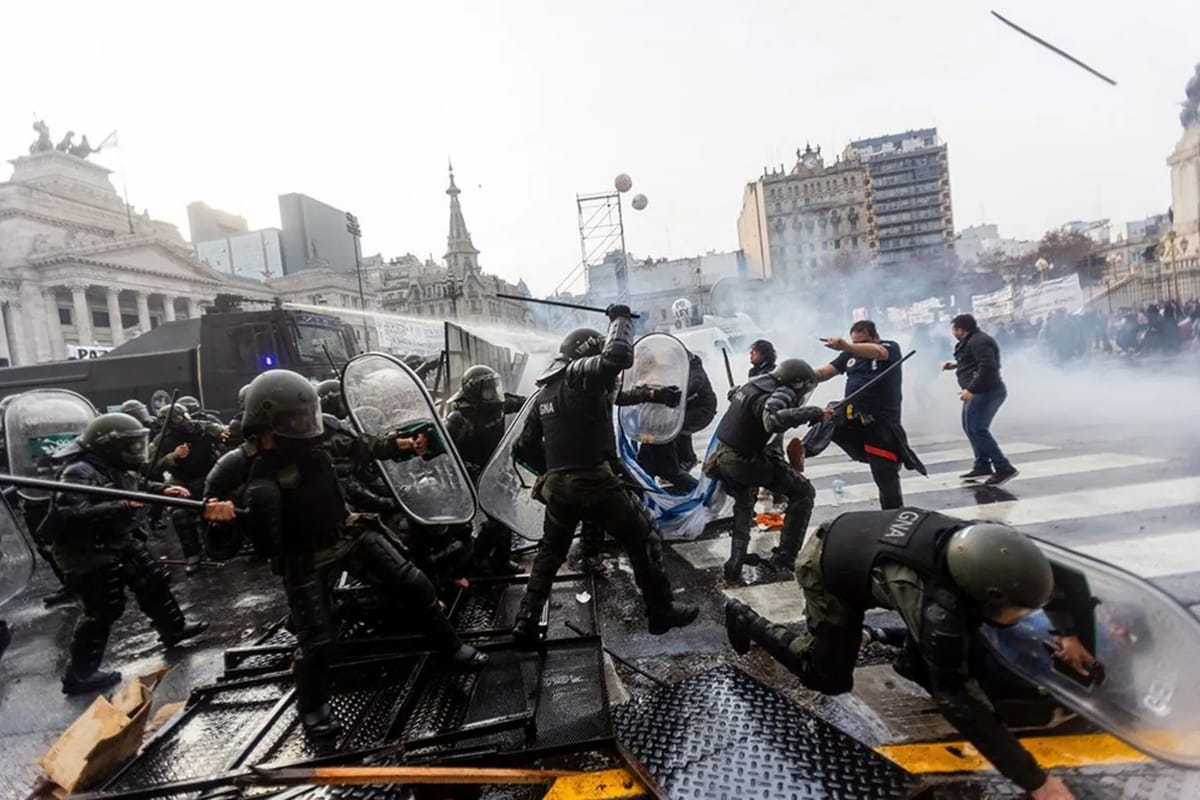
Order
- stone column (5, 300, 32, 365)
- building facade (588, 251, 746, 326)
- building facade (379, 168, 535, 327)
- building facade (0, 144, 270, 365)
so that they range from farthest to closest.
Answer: building facade (379, 168, 535, 327), building facade (588, 251, 746, 326), building facade (0, 144, 270, 365), stone column (5, 300, 32, 365)

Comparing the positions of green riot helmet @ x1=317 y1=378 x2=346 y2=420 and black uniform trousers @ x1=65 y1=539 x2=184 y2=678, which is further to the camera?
green riot helmet @ x1=317 y1=378 x2=346 y2=420

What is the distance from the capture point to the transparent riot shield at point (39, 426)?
227 inches

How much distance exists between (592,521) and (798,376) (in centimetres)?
186

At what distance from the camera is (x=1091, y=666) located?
6.62 feet

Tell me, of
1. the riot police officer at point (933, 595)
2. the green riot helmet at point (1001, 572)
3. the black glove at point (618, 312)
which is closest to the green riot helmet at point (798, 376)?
the black glove at point (618, 312)

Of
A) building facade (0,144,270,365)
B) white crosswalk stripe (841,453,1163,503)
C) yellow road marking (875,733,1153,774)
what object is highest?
building facade (0,144,270,365)

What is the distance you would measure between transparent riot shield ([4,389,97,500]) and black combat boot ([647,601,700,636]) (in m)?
5.21

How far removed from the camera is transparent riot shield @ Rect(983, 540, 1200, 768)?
1896 mm

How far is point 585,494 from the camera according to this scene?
11.7 ft

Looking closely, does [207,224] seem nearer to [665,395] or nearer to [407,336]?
[407,336]

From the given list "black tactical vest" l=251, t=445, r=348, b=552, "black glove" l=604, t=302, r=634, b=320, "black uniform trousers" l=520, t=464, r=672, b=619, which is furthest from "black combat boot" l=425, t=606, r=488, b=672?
"black glove" l=604, t=302, r=634, b=320

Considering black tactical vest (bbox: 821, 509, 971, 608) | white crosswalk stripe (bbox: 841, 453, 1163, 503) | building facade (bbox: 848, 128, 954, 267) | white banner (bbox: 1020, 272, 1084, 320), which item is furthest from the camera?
building facade (bbox: 848, 128, 954, 267)

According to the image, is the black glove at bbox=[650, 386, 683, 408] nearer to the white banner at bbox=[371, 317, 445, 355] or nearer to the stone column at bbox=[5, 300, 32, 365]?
the white banner at bbox=[371, 317, 445, 355]

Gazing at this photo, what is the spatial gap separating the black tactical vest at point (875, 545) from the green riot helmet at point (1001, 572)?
4.4 inches
